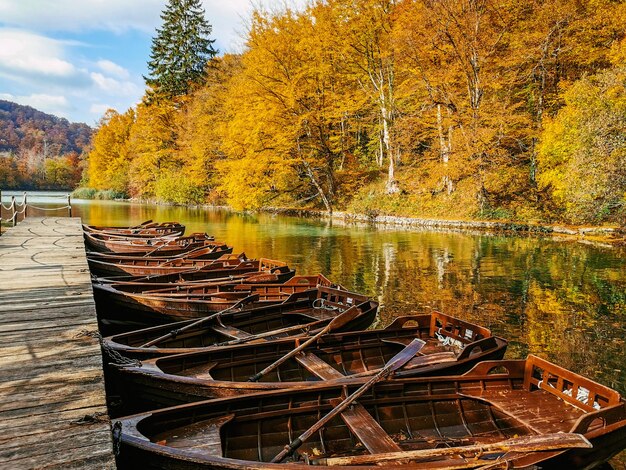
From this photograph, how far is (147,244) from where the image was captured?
16.4 meters

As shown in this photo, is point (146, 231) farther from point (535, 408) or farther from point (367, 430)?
point (535, 408)

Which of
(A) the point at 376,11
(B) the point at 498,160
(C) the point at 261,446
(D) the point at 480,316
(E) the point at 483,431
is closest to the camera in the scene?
(C) the point at 261,446

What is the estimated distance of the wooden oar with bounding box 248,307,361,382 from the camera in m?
5.03

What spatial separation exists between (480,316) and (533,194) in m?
18.8

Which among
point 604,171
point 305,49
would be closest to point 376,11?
point 305,49

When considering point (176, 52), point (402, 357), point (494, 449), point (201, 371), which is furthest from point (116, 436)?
point (176, 52)

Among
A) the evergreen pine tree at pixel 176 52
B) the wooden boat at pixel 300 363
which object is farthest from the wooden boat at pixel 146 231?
the evergreen pine tree at pixel 176 52

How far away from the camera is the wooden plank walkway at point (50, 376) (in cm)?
299

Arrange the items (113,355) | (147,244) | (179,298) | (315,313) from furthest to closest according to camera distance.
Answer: (147,244), (179,298), (315,313), (113,355)

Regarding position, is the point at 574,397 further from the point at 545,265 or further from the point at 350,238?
the point at 350,238

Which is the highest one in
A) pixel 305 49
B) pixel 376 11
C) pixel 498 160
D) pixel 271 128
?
pixel 376 11

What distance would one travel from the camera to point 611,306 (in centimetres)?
1059

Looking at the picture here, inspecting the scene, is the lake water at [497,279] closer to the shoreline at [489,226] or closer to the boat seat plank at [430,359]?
the shoreline at [489,226]

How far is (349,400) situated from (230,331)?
311 cm
